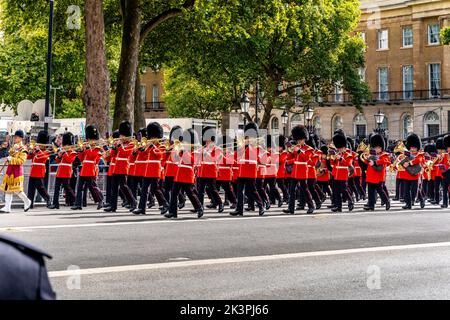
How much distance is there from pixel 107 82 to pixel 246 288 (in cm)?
1766

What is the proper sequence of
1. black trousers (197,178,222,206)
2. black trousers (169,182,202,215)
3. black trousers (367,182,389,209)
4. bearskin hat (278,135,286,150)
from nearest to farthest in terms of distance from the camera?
1. black trousers (169,182,202,215)
2. black trousers (197,178,222,206)
3. black trousers (367,182,389,209)
4. bearskin hat (278,135,286,150)

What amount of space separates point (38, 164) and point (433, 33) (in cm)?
5052

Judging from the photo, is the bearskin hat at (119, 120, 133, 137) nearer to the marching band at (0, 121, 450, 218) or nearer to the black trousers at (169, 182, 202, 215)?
the marching band at (0, 121, 450, 218)

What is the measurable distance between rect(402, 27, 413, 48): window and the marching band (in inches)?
1754

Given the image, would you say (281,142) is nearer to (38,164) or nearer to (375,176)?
(375,176)

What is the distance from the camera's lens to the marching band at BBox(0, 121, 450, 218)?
16.2 m

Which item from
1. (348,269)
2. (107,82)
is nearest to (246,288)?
(348,269)

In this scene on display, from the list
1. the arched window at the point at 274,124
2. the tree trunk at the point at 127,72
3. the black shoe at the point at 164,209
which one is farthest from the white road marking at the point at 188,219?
the arched window at the point at 274,124

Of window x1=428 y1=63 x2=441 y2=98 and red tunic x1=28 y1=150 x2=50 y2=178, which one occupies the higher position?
window x1=428 y1=63 x2=441 y2=98

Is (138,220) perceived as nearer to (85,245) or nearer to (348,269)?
(85,245)

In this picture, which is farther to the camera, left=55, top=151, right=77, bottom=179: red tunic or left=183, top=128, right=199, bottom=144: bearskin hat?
left=55, top=151, right=77, bottom=179: red tunic

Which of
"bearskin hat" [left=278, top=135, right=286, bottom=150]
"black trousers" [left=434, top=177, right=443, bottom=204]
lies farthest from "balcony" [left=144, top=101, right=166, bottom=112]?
"black trousers" [left=434, top=177, right=443, bottom=204]

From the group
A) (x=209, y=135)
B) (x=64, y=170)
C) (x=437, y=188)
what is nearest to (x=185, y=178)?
(x=209, y=135)

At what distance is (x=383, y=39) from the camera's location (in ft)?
215
